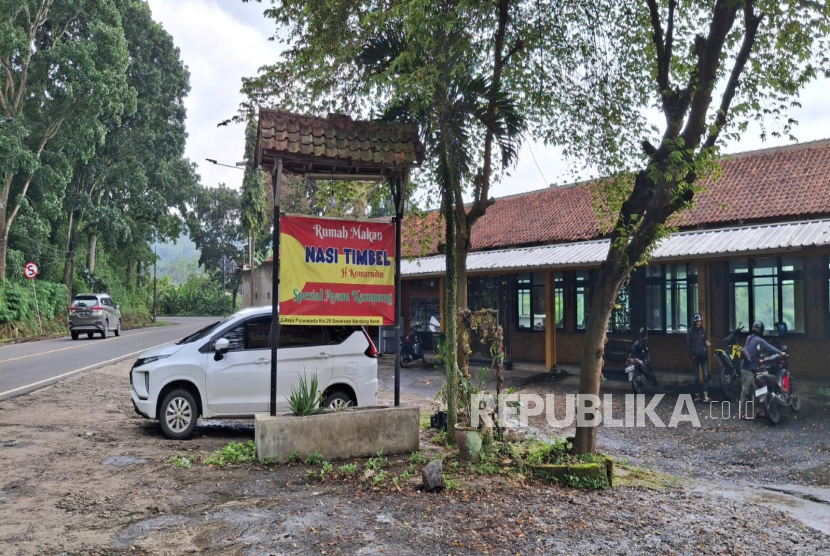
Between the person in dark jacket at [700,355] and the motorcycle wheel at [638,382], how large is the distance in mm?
1096

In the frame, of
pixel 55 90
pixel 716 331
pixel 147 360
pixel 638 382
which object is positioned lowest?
pixel 638 382

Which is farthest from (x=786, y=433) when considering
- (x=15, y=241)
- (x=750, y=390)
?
(x=15, y=241)

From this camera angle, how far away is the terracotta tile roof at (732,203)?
13953 mm

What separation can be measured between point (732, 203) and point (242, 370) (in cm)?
1206

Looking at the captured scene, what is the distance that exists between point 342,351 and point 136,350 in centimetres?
1479

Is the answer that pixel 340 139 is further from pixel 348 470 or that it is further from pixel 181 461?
pixel 181 461

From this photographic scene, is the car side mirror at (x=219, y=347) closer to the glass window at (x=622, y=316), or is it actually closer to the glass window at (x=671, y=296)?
the glass window at (x=622, y=316)

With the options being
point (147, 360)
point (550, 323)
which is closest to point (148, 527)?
point (147, 360)

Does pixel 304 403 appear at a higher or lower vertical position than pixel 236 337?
lower

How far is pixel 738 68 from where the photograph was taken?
701 cm


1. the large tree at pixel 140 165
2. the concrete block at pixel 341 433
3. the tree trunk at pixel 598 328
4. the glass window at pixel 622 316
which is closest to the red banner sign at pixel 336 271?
the concrete block at pixel 341 433

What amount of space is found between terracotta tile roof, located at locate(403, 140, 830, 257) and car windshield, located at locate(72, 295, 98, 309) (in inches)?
600

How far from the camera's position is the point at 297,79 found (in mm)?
9648

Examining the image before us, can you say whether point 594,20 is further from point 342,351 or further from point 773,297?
point 773,297
